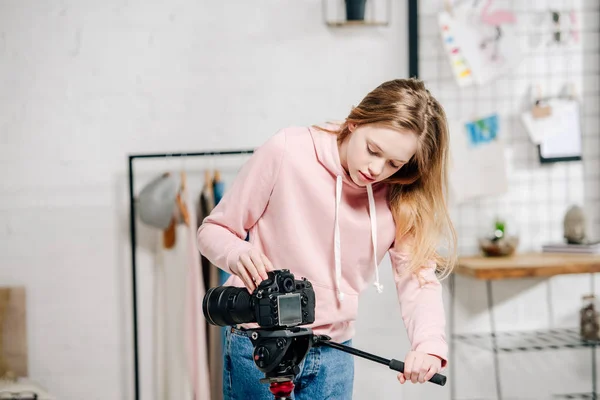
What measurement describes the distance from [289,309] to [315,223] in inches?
12.1

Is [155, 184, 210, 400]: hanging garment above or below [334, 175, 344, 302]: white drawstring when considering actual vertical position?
below

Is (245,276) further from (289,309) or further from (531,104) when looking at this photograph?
(531,104)

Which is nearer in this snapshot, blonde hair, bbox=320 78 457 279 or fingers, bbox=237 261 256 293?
fingers, bbox=237 261 256 293

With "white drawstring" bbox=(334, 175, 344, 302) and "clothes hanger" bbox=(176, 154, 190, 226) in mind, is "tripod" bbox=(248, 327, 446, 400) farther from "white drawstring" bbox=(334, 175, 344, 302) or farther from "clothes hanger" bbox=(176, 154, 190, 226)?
"clothes hanger" bbox=(176, 154, 190, 226)

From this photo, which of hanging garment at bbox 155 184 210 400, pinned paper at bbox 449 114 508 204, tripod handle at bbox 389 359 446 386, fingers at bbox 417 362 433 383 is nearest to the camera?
tripod handle at bbox 389 359 446 386

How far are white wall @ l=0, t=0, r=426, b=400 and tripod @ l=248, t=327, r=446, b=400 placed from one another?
1370mm

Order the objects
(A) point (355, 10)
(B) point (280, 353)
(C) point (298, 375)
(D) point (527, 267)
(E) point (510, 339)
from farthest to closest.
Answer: (E) point (510, 339) → (A) point (355, 10) → (D) point (527, 267) → (C) point (298, 375) → (B) point (280, 353)

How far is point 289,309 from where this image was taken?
999mm

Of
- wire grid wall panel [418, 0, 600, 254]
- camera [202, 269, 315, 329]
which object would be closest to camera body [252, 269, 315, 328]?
camera [202, 269, 315, 329]

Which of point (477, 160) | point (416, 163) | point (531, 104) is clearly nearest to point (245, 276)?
point (416, 163)

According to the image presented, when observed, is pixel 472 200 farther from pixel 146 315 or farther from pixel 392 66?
pixel 146 315

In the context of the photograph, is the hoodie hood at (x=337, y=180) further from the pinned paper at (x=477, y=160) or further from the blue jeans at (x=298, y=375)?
the pinned paper at (x=477, y=160)

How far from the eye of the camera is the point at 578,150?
246cm

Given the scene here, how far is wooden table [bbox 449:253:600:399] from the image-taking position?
211 centimetres
